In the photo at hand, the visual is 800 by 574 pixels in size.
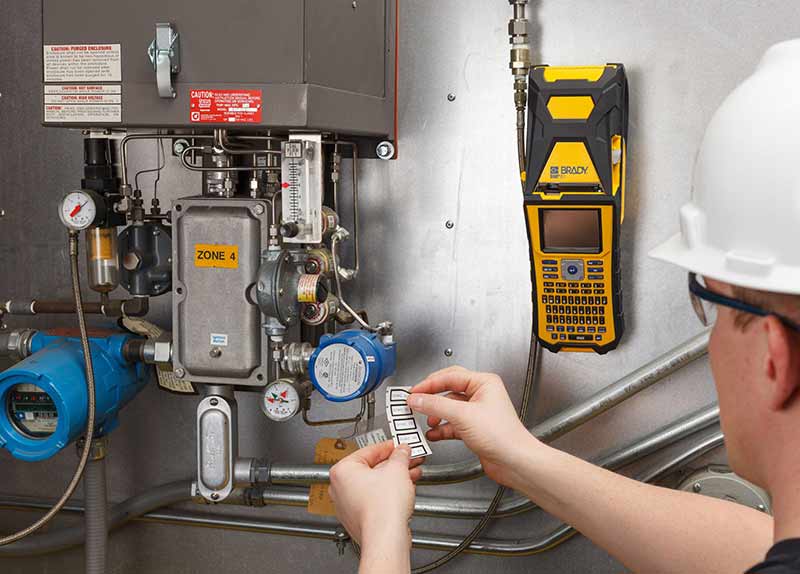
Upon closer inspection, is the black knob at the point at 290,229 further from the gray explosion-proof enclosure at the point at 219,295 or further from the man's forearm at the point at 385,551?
the man's forearm at the point at 385,551

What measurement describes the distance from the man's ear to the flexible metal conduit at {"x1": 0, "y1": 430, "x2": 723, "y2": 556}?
0.98m

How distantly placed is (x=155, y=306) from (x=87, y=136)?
0.44 metres

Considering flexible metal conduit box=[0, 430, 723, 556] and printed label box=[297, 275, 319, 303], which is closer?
printed label box=[297, 275, 319, 303]

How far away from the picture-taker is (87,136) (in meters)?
1.65

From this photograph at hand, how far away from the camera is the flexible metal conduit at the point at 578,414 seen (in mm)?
1670

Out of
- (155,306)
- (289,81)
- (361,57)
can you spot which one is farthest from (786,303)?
(155,306)

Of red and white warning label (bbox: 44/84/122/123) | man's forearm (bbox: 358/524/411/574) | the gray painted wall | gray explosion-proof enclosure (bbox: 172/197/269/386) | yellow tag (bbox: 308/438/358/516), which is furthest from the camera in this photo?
yellow tag (bbox: 308/438/358/516)

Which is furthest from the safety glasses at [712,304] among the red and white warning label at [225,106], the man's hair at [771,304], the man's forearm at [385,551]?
the red and white warning label at [225,106]

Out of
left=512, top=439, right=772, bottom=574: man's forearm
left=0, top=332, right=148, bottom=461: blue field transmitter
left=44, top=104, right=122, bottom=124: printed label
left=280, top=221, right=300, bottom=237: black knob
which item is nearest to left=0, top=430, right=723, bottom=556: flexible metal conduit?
left=0, top=332, right=148, bottom=461: blue field transmitter

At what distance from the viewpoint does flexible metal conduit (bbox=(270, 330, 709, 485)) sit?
5.48 ft

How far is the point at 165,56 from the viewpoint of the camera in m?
1.41

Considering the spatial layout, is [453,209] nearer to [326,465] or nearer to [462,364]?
[462,364]

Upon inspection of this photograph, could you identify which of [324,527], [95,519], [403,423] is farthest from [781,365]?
[95,519]

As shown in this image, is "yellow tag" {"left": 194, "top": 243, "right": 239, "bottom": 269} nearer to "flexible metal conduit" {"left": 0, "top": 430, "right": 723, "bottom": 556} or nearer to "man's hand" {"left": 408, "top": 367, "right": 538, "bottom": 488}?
"man's hand" {"left": 408, "top": 367, "right": 538, "bottom": 488}
